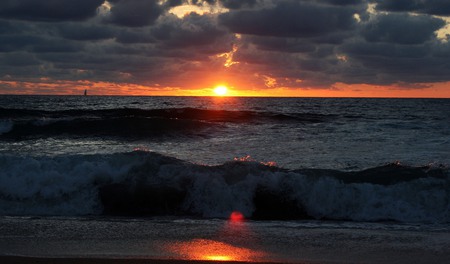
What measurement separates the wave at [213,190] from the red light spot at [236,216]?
0.44 ft

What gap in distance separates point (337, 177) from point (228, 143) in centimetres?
809

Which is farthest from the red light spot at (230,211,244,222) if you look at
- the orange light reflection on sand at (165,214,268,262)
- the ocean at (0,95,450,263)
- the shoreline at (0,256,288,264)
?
the shoreline at (0,256,288,264)

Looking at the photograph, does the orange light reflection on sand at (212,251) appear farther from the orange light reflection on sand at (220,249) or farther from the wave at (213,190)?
the wave at (213,190)

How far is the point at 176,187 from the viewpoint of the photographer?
9906 millimetres

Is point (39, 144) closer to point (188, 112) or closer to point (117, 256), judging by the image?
point (117, 256)

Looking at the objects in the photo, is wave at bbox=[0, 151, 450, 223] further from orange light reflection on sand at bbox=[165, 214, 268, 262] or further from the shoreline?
the shoreline

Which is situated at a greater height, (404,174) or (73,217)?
(404,174)

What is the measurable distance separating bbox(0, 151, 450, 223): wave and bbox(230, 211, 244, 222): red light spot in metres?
0.13

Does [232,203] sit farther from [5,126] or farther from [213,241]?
[5,126]

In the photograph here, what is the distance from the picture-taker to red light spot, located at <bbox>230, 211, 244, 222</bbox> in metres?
8.51

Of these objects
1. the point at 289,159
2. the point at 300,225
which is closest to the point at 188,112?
the point at 289,159

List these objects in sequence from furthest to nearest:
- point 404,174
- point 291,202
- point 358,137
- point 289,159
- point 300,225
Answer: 1. point 358,137
2. point 289,159
3. point 404,174
4. point 291,202
5. point 300,225

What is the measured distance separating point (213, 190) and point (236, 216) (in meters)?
0.97

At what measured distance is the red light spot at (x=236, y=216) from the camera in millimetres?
8508
